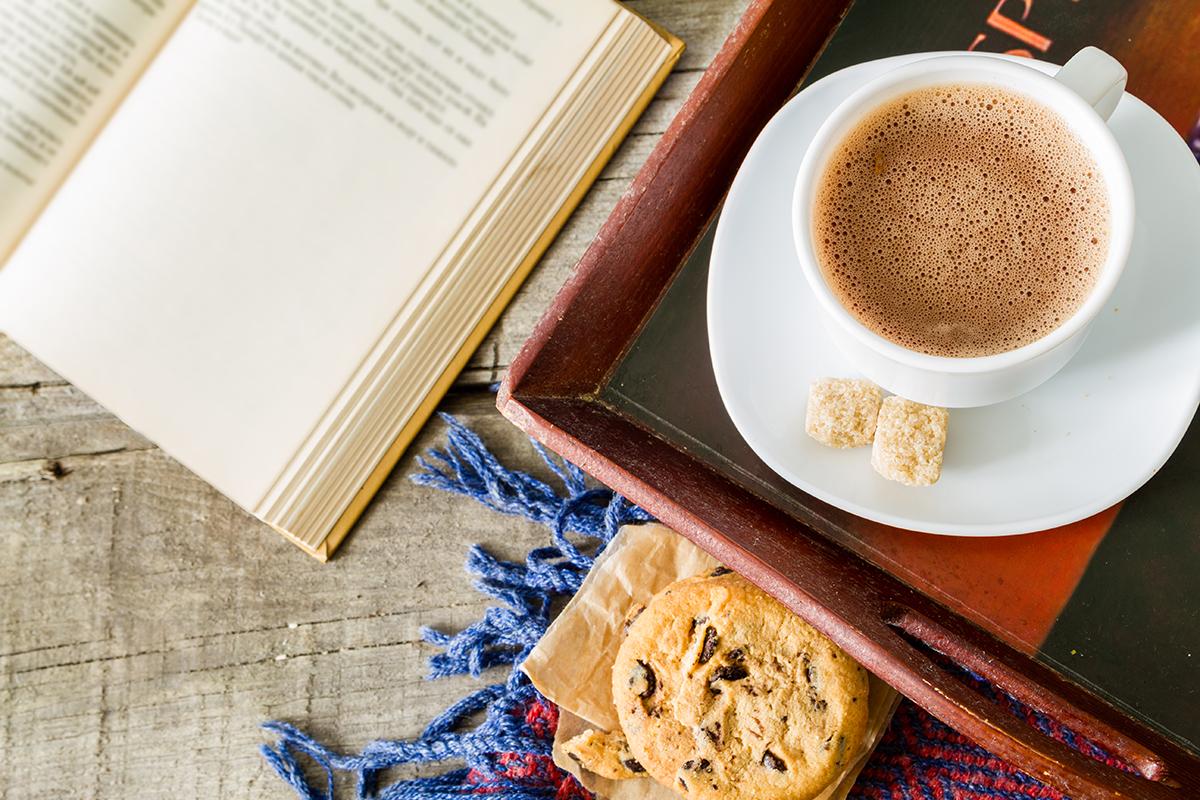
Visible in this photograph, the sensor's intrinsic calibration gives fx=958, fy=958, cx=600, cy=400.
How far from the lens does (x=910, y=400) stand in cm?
72

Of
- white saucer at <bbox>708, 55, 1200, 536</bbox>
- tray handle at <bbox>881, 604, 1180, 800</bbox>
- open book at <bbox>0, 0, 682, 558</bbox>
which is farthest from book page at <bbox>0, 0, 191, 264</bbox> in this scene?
tray handle at <bbox>881, 604, 1180, 800</bbox>

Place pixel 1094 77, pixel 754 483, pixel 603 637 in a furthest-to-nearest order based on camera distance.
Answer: pixel 603 637 → pixel 754 483 → pixel 1094 77

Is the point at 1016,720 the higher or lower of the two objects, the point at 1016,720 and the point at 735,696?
the higher

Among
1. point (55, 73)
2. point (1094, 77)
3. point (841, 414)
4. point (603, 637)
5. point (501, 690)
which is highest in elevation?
point (1094, 77)

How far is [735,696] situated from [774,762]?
7 centimetres

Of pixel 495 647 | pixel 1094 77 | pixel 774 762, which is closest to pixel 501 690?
pixel 495 647

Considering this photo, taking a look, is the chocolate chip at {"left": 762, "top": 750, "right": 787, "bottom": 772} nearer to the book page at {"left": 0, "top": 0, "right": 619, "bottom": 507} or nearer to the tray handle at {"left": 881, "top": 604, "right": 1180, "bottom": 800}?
the tray handle at {"left": 881, "top": 604, "right": 1180, "bottom": 800}

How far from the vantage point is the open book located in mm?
960

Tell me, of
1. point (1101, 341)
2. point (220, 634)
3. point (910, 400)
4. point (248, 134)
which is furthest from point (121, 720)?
point (1101, 341)

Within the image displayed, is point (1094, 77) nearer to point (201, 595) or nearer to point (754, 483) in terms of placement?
point (754, 483)

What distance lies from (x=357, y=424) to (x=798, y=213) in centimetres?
52

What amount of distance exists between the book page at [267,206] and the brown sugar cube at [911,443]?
1.54 feet

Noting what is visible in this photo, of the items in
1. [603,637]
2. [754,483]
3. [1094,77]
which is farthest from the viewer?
[603,637]

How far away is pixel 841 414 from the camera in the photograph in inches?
28.5
